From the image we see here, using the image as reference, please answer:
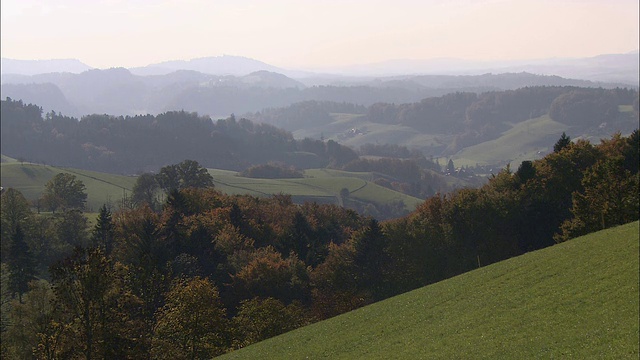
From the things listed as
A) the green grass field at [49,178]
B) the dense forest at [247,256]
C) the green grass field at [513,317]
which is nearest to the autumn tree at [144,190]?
the green grass field at [49,178]

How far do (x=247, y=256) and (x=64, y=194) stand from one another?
257 feet

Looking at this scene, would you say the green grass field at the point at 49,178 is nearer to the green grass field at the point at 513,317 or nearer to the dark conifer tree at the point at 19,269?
the dark conifer tree at the point at 19,269

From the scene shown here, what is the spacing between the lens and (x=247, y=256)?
69.4m

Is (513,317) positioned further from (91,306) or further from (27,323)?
(27,323)

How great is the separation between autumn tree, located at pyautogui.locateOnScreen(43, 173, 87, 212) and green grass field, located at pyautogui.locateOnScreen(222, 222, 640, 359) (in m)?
103

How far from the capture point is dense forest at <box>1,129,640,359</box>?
117 feet

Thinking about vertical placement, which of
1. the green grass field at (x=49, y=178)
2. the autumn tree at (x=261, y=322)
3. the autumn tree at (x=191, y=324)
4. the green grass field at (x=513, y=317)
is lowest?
the green grass field at (x=49, y=178)

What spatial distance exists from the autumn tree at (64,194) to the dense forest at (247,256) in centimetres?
2331

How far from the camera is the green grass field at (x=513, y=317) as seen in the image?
81.0ft

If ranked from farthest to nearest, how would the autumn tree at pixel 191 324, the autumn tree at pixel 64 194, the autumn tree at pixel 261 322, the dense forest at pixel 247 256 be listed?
1. the autumn tree at pixel 64 194
2. the autumn tree at pixel 261 322
3. the autumn tree at pixel 191 324
4. the dense forest at pixel 247 256

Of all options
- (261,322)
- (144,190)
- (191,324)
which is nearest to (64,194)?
(144,190)

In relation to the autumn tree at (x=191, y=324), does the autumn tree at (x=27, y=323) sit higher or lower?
lower

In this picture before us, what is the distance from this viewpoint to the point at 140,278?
41656 mm

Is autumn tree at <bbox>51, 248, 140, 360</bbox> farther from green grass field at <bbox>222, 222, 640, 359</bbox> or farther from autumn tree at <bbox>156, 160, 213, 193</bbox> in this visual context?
autumn tree at <bbox>156, 160, 213, 193</bbox>
